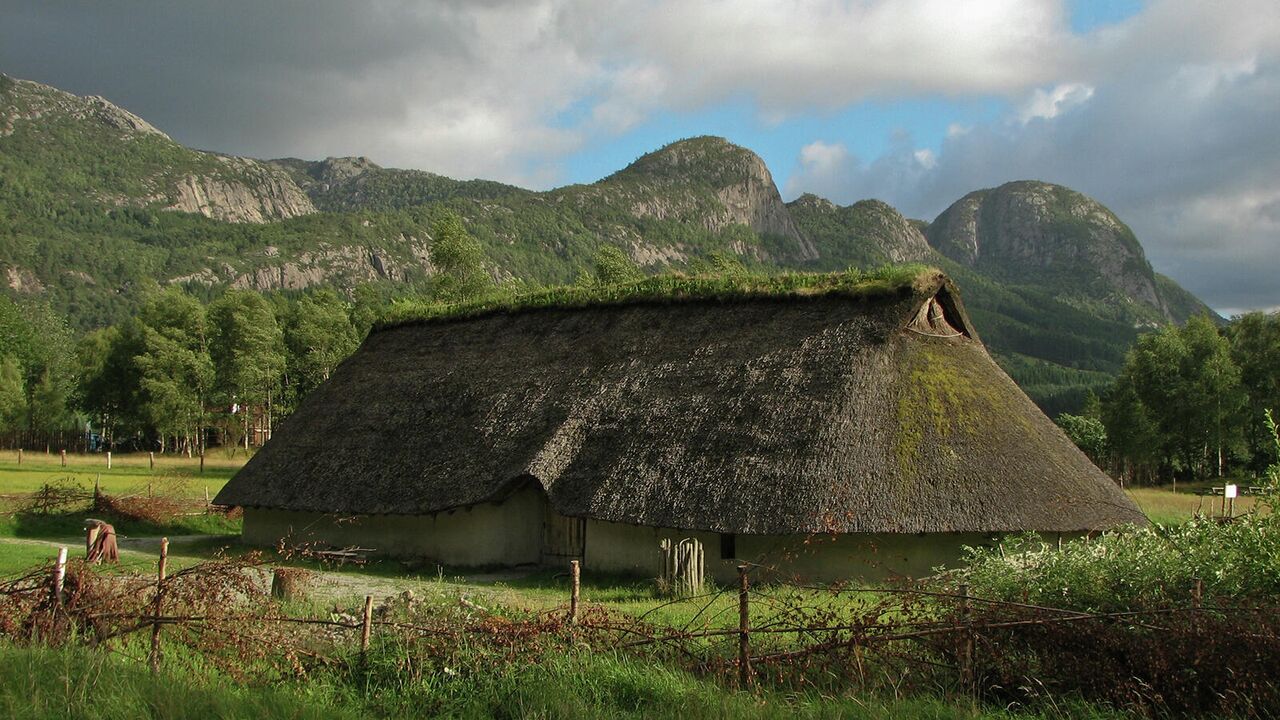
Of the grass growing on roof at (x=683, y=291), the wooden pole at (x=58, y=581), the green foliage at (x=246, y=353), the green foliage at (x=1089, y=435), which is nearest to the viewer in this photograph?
the wooden pole at (x=58, y=581)

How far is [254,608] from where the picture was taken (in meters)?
10.4

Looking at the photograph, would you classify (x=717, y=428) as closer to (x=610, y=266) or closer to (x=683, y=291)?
(x=683, y=291)

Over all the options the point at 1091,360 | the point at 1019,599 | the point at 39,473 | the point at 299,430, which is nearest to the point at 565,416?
the point at 299,430

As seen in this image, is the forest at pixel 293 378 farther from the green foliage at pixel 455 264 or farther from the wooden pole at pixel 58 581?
the wooden pole at pixel 58 581

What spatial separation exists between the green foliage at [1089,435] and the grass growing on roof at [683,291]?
4772 cm

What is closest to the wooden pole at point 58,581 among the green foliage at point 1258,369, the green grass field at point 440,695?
the green grass field at point 440,695

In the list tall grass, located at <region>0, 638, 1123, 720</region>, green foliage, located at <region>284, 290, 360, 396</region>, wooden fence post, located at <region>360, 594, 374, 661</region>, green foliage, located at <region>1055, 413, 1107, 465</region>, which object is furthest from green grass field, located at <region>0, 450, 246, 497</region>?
green foliage, located at <region>1055, 413, 1107, 465</region>

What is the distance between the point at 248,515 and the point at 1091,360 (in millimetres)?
174958

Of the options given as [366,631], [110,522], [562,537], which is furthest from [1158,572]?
→ [110,522]

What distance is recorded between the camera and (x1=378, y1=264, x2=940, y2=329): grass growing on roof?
20.5 meters

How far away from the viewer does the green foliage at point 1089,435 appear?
6275cm

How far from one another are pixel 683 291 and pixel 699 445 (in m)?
5.68

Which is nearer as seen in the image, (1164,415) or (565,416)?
(565,416)

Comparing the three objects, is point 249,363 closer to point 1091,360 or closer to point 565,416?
point 565,416
